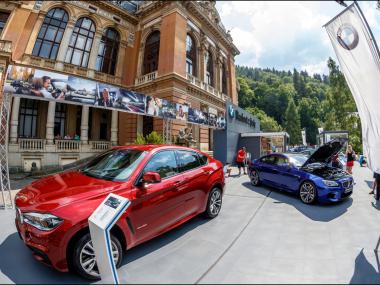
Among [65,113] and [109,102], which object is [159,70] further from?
[109,102]

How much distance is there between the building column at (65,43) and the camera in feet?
57.6

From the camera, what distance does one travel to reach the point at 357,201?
22.6 feet

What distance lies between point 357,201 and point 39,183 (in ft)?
28.2

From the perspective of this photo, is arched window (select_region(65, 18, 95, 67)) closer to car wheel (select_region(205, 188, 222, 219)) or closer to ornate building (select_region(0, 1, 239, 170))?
ornate building (select_region(0, 1, 239, 170))

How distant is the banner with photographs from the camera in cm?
745

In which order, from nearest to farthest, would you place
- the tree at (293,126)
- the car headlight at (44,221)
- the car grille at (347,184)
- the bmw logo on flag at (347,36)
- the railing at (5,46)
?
the car headlight at (44,221) → the bmw logo on flag at (347,36) → the car grille at (347,184) → the railing at (5,46) → the tree at (293,126)

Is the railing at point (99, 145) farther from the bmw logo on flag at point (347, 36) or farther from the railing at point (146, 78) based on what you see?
the bmw logo on flag at point (347, 36)

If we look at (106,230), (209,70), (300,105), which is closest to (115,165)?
(106,230)

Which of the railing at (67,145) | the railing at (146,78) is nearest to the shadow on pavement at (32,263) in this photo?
the railing at (67,145)

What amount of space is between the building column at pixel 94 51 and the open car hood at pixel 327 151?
18892mm

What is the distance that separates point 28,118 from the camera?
16.6m

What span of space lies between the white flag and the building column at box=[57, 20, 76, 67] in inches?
753

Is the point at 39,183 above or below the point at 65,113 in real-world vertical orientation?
below

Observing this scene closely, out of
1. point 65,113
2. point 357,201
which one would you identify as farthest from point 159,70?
point 357,201
